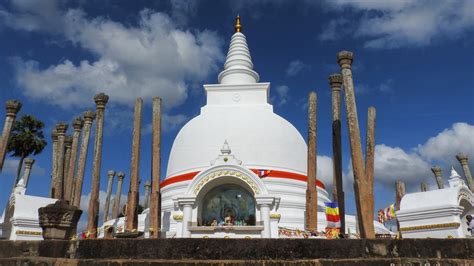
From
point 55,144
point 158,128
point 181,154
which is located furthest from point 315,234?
point 55,144

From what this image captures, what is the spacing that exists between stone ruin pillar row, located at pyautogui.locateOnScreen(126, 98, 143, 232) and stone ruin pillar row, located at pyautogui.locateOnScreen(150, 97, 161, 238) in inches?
31.1

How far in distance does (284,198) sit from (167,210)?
7.61 metres

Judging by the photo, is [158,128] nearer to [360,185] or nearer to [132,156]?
[132,156]

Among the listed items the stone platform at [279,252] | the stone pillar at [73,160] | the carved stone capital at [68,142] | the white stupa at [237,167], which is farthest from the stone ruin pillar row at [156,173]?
the stone platform at [279,252]

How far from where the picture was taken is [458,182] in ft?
52.4

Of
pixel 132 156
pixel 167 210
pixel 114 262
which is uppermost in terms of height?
pixel 132 156

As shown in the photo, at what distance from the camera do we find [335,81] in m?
16.5

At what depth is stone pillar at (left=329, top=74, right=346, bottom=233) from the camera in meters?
15.0

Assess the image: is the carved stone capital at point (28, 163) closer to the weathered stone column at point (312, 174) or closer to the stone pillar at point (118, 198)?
the stone pillar at point (118, 198)

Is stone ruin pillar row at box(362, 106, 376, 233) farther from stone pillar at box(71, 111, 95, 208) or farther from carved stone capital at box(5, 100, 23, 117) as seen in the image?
carved stone capital at box(5, 100, 23, 117)

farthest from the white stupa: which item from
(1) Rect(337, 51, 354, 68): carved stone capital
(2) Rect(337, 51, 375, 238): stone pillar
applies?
(1) Rect(337, 51, 354, 68): carved stone capital

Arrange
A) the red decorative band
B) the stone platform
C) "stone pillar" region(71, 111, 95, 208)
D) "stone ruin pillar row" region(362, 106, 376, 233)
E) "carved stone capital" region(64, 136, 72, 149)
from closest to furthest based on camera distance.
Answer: the stone platform
"stone ruin pillar row" region(362, 106, 376, 233)
"stone pillar" region(71, 111, 95, 208)
"carved stone capital" region(64, 136, 72, 149)
the red decorative band

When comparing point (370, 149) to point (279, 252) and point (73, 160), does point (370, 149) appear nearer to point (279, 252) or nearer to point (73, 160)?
point (279, 252)

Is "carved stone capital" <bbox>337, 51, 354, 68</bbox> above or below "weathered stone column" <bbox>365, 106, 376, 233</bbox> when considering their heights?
above
